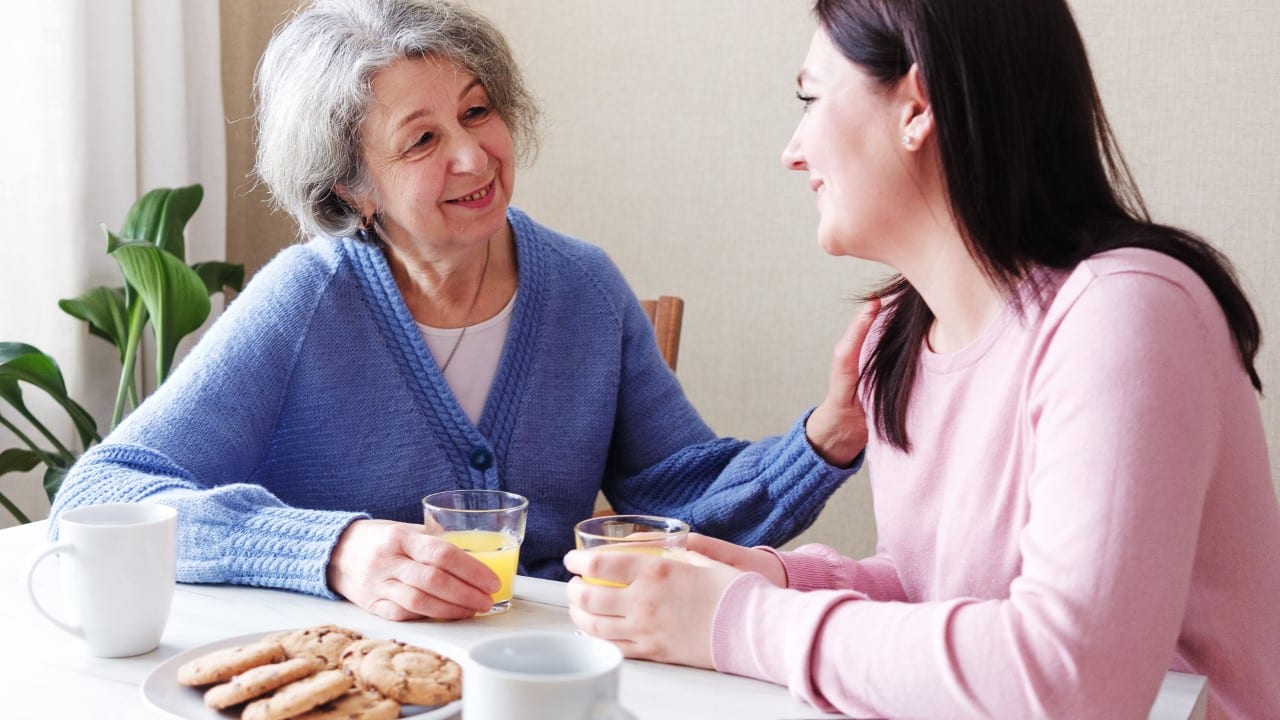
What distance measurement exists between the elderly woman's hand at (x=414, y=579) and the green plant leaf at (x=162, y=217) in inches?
57.9

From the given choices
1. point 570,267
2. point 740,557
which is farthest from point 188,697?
point 570,267

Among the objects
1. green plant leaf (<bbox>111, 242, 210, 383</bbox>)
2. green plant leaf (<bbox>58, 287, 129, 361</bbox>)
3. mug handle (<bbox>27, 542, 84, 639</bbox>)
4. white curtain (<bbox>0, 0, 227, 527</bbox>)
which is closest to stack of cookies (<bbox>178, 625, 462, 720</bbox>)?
mug handle (<bbox>27, 542, 84, 639</bbox>)

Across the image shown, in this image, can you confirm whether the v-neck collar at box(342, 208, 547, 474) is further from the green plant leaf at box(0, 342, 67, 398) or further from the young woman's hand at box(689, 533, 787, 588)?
the green plant leaf at box(0, 342, 67, 398)

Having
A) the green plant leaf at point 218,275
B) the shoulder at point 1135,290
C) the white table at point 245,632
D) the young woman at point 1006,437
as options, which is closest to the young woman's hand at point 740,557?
the young woman at point 1006,437

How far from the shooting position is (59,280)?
7.98ft

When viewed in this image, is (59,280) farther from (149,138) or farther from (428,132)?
(428,132)

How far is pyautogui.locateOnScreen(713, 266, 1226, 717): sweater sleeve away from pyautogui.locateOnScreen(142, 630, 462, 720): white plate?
273mm

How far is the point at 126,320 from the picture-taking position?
7.96 ft

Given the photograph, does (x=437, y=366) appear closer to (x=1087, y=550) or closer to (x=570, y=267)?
(x=570, y=267)

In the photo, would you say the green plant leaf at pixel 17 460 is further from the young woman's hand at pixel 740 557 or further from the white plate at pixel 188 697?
the young woman's hand at pixel 740 557

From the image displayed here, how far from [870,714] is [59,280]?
6.88ft

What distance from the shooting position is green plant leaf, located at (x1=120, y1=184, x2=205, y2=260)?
2.40m

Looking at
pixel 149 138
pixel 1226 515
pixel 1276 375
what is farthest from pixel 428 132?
pixel 1276 375

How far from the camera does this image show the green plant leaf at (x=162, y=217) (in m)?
2.40
